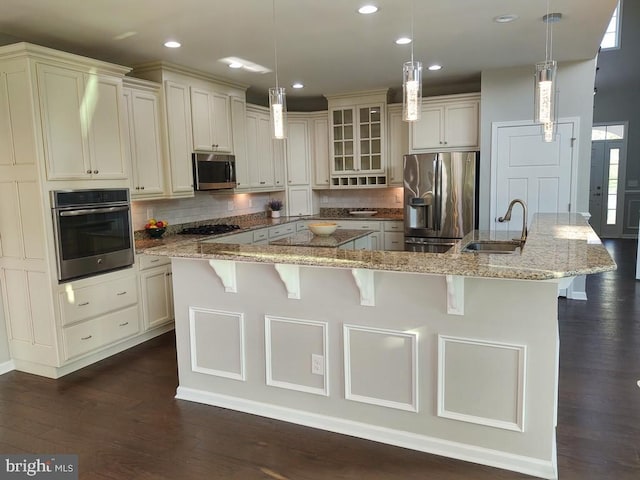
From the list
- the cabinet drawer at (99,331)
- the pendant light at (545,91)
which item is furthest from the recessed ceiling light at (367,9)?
the cabinet drawer at (99,331)

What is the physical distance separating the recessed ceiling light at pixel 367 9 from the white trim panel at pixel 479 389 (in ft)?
7.50

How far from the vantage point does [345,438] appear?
261 centimetres

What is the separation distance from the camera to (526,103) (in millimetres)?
5227

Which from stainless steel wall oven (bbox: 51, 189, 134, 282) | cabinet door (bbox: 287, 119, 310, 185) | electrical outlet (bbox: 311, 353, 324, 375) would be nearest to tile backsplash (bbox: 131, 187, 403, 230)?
cabinet door (bbox: 287, 119, 310, 185)

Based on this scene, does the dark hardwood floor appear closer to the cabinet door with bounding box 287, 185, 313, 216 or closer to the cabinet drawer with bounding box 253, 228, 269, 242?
the cabinet drawer with bounding box 253, 228, 269, 242

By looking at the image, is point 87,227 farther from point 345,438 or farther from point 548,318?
point 548,318

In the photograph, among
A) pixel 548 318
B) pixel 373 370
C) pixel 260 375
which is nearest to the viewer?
pixel 548 318

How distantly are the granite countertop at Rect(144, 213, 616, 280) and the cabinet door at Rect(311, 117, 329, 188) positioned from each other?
406 centimetres

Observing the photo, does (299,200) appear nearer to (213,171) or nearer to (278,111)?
(213,171)

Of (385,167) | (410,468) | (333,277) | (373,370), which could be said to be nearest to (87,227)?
(333,277)

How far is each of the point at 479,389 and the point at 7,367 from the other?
356 centimetres

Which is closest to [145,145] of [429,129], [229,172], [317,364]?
[229,172]

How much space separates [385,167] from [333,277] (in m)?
4.05

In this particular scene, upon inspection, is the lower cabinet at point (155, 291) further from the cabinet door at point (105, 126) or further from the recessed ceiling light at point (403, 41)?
the recessed ceiling light at point (403, 41)
